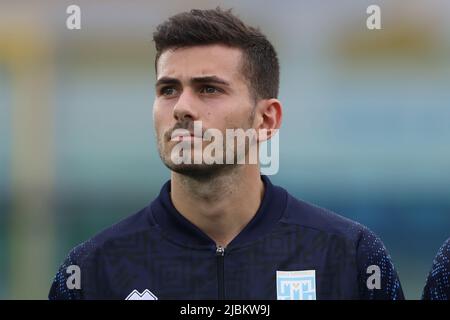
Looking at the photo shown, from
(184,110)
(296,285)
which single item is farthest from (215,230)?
(184,110)

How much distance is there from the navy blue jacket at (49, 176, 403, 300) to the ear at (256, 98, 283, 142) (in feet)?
0.85

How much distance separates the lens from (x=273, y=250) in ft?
7.86

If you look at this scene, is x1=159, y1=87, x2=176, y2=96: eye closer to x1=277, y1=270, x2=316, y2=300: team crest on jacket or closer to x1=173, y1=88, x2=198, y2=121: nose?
x1=173, y1=88, x2=198, y2=121: nose

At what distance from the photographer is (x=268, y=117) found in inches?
100.0

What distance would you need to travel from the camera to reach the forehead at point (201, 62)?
2346mm

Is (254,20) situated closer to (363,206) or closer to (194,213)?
(363,206)

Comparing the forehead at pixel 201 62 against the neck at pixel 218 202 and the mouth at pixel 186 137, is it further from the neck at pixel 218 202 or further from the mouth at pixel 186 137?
the neck at pixel 218 202

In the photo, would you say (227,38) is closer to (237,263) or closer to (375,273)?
(237,263)

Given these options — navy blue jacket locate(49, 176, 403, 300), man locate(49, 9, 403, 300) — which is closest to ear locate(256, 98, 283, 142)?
man locate(49, 9, 403, 300)

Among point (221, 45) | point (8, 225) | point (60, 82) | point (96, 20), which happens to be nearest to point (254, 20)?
point (96, 20)

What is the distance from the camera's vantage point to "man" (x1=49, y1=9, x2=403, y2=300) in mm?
2326

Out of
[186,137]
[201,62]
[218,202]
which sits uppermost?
[201,62]

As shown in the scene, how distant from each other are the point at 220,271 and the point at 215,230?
0.14m
